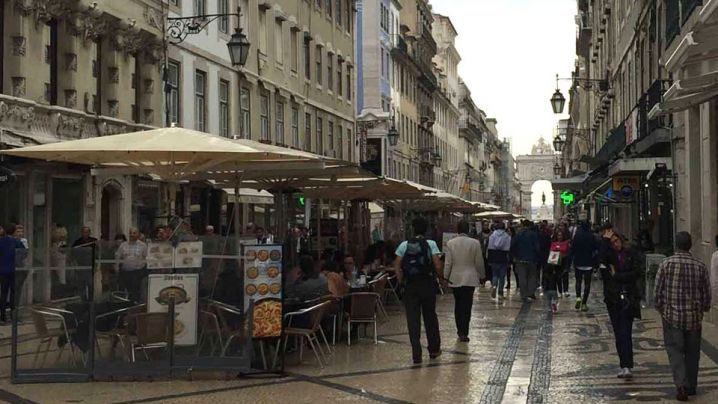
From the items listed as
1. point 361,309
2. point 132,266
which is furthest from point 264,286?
point 361,309

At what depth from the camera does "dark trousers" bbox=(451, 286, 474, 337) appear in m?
15.1

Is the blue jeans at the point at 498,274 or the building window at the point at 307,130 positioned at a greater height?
the building window at the point at 307,130

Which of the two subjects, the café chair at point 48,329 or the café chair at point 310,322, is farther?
the café chair at point 310,322

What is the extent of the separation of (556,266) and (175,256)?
11863mm

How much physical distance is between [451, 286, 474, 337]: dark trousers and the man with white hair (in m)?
5.26

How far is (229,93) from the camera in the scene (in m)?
32.3

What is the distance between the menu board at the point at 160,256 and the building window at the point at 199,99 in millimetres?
18435

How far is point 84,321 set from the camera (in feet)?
37.6

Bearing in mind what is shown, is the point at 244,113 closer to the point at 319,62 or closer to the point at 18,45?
the point at 319,62

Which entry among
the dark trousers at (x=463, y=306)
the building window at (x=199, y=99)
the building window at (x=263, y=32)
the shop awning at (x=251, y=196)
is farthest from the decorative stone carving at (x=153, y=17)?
the dark trousers at (x=463, y=306)

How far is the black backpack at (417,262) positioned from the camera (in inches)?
510

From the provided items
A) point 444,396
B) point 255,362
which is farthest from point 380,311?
point 444,396

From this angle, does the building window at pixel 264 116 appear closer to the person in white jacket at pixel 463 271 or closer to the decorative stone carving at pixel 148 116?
the decorative stone carving at pixel 148 116

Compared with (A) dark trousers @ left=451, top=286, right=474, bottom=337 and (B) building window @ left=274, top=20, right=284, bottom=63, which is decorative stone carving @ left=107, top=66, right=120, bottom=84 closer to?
(B) building window @ left=274, top=20, right=284, bottom=63
